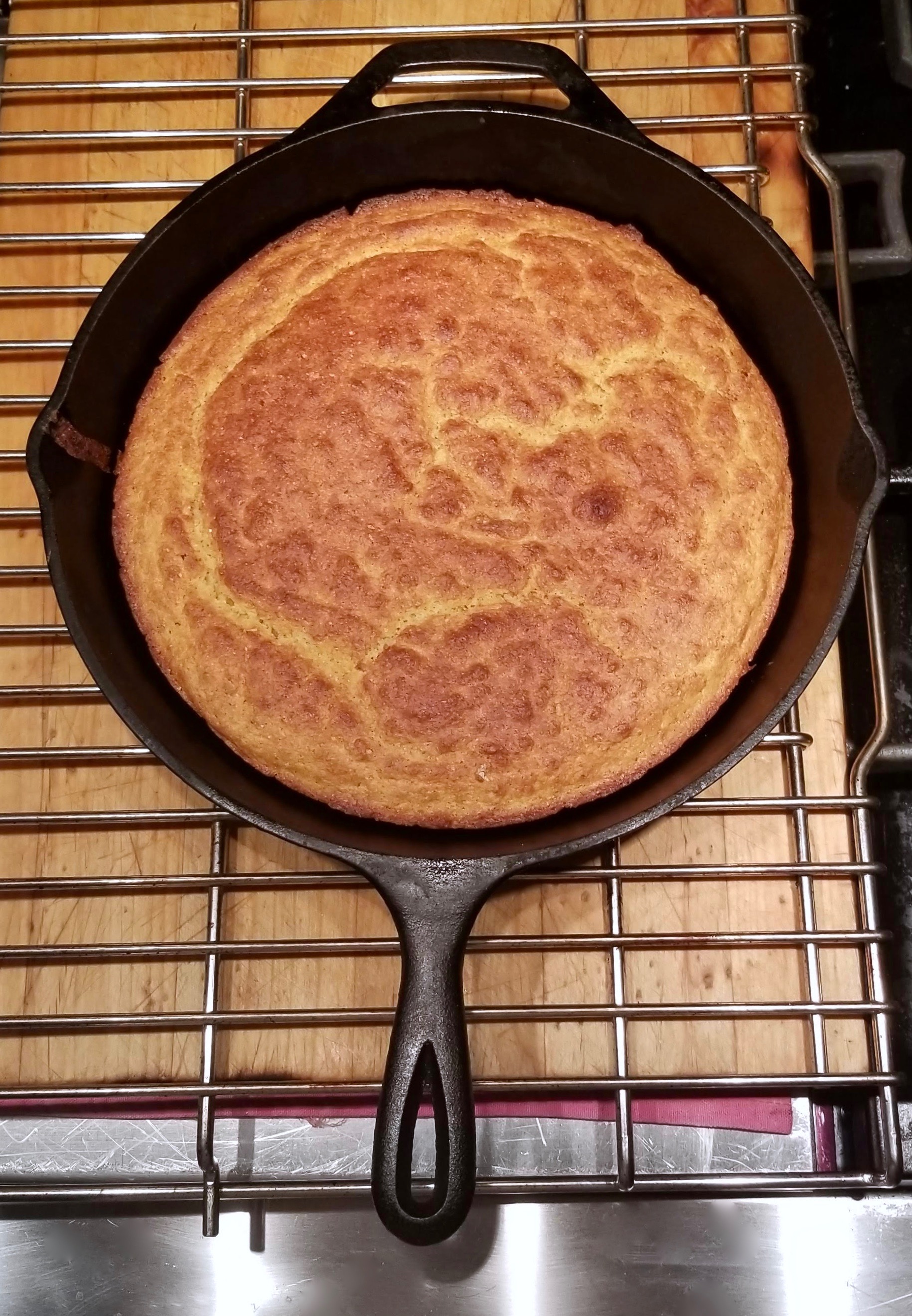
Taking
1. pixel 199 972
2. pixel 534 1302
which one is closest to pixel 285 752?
pixel 199 972

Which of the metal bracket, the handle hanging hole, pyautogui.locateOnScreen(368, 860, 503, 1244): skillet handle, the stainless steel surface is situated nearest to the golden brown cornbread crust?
pyautogui.locateOnScreen(368, 860, 503, 1244): skillet handle

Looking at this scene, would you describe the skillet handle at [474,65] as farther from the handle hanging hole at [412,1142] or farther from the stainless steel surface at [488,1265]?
the stainless steel surface at [488,1265]

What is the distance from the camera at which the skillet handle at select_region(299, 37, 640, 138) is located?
57.4 inches

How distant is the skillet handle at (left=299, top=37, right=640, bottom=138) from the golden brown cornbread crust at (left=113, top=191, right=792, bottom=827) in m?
0.21

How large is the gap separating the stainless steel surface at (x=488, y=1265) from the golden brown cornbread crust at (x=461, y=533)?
0.94 m

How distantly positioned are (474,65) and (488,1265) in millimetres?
2100

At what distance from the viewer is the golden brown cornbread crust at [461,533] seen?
1327 millimetres

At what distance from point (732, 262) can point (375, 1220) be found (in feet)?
6.01

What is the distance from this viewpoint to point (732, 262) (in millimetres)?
1546

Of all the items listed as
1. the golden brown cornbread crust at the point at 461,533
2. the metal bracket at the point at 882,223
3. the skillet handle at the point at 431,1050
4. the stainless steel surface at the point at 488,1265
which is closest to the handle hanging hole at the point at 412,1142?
the skillet handle at the point at 431,1050

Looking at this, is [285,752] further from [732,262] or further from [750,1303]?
[750,1303]

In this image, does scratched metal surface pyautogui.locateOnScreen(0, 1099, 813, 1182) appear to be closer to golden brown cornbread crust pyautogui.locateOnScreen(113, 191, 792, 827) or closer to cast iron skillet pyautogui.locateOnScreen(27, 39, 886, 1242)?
cast iron skillet pyautogui.locateOnScreen(27, 39, 886, 1242)

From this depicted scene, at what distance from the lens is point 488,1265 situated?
5.80 ft

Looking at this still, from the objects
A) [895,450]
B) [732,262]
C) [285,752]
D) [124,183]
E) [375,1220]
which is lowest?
[375,1220]
